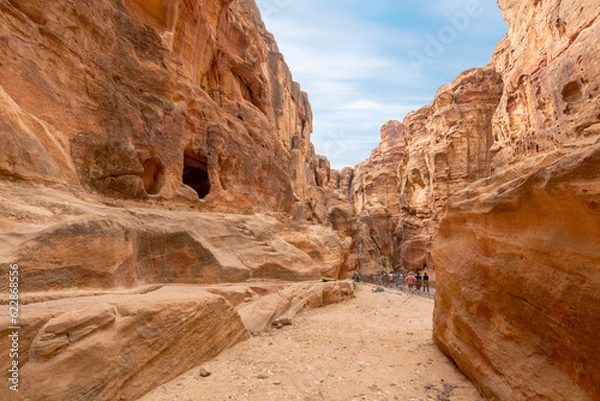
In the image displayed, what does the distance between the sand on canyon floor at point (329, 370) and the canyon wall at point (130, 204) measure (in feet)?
1.74

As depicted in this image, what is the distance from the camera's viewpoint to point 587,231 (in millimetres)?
A: 2916

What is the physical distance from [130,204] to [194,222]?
6.33 feet

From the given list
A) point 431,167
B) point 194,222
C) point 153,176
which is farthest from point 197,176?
point 431,167

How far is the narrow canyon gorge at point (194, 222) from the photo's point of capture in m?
3.22

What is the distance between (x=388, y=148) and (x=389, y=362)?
57353mm

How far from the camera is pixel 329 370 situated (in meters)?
4.92

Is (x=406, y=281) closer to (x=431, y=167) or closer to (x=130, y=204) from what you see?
(x=130, y=204)

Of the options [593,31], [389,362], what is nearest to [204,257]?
[389,362]

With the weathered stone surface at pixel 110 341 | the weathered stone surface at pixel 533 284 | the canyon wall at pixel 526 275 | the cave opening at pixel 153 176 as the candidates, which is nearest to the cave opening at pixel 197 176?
the cave opening at pixel 153 176

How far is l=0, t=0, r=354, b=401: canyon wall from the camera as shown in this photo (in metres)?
3.81

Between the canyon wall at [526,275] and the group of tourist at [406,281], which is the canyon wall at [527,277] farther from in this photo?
the group of tourist at [406,281]

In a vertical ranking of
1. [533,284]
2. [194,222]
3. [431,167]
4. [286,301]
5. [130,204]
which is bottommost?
[286,301]

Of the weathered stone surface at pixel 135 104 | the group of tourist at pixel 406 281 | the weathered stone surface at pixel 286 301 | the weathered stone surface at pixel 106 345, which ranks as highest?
the weathered stone surface at pixel 135 104

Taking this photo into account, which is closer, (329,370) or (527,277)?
(527,277)
